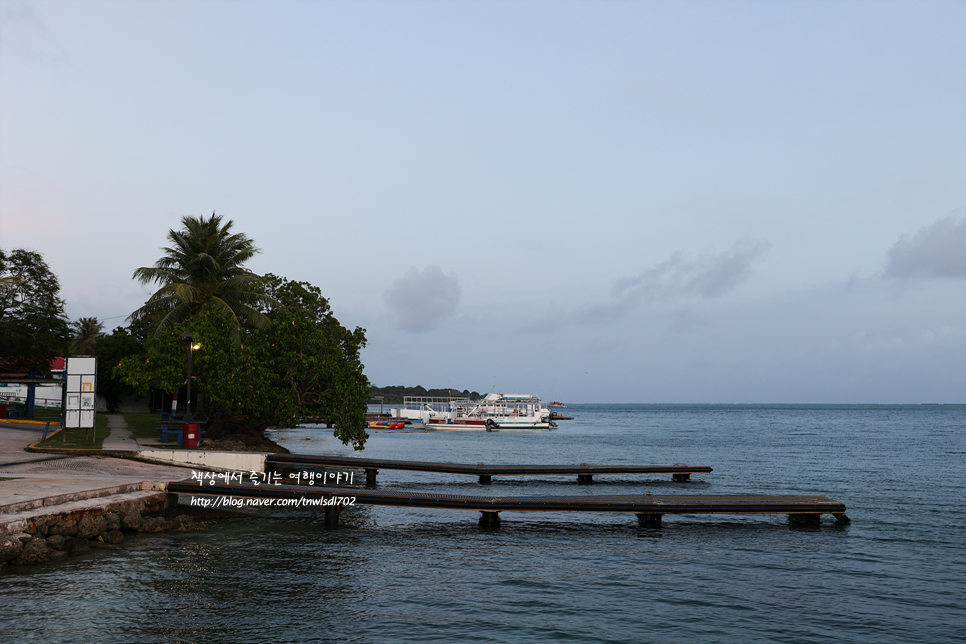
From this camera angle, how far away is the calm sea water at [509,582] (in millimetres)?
11773

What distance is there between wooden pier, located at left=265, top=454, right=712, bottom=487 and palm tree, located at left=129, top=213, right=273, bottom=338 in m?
8.11

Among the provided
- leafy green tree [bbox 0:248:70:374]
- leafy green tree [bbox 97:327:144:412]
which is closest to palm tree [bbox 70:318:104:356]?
leafy green tree [bbox 97:327:144:412]

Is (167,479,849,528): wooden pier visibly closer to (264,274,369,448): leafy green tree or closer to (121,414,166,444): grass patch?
(264,274,369,448): leafy green tree

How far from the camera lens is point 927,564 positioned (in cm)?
1780

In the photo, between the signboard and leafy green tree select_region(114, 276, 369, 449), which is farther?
leafy green tree select_region(114, 276, 369, 449)

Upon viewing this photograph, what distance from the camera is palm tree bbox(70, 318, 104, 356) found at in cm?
5982

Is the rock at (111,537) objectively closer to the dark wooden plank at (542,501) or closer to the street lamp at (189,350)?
the dark wooden plank at (542,501)

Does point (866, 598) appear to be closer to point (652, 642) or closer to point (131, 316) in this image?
point (652, 642)

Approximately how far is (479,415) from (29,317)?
220 feet

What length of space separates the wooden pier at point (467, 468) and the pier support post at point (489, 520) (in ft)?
31.9

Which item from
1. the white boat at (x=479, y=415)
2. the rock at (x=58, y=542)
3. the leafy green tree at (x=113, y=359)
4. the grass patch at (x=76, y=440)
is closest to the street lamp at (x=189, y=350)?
the grass patch at (x=76, y=440)

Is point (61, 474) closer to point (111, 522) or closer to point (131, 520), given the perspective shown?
point (131, 520)

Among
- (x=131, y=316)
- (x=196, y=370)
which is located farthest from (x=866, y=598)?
(x=131, y=316)

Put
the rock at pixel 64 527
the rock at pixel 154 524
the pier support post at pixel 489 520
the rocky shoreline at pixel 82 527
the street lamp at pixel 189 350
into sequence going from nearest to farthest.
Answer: the rocky shoreline at pixel 82 527 → the rock at pixel 64 527 → the rock at pixel 154 524 → the pier support post at pixel 489 520 → the street lamp at pixel 189 350
